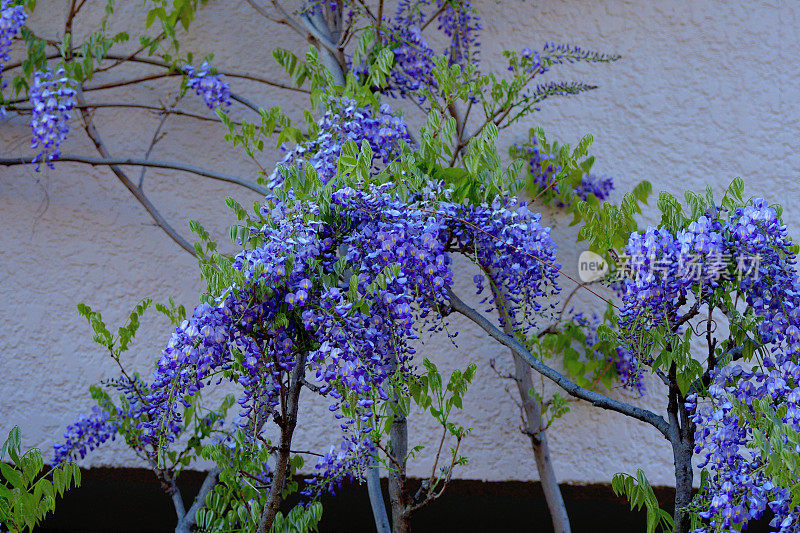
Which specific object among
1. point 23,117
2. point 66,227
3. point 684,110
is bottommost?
point 66,227

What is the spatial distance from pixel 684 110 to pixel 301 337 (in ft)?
6.67

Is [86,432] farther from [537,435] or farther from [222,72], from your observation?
[537,435]

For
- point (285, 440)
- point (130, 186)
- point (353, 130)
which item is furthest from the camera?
point (130, 186)

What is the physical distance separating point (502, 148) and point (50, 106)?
1.51 m

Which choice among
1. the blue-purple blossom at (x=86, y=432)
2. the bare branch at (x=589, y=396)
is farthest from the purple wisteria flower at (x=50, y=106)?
the bare branch at (x=589, y=396)

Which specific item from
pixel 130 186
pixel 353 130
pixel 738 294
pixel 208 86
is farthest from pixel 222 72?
pixel 738 294

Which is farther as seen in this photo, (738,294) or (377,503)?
(377,503)

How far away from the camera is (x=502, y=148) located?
2896 millimetres

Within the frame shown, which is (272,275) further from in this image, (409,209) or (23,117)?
(23,117)

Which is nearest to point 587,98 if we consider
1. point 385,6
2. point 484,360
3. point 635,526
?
point 385,6

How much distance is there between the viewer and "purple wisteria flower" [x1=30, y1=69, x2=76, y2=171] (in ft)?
7.94

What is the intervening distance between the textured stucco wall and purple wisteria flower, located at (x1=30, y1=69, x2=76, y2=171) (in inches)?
16.2

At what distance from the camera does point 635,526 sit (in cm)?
304

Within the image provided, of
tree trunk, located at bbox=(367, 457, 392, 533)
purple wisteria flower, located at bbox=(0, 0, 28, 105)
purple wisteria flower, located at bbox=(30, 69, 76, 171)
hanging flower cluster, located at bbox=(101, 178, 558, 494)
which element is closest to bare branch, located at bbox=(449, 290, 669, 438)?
hanging flower cluster, located at bbox=(101, 178, 558, 494)
